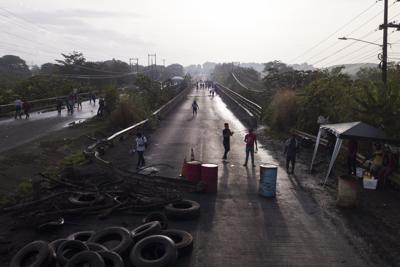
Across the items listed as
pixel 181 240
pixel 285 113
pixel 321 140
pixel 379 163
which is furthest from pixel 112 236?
pixel 285 113

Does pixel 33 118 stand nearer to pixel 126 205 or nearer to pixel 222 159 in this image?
pixel 222 159

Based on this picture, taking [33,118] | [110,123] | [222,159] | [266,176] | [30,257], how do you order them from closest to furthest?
[30,257]
[266,176]
[222,159]
[110,123]
[33,118]

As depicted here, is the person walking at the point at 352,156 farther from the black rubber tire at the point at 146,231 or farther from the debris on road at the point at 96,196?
the black rubber tire at the point at 146,231

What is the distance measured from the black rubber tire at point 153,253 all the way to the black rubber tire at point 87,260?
0.73 m

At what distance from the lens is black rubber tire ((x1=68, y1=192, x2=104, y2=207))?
1141 centimetres

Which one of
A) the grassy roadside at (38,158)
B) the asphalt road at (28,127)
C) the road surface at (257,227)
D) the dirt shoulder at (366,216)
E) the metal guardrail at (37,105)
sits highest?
the metal guardrail at (37,105)

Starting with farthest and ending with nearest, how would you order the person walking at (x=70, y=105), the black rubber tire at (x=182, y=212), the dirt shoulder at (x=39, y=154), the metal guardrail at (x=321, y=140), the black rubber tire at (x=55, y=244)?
1. the person walking at (x=70, y=105)
2. the metal guardrail at (x=321, y=140)
3. the dirt shoulder at (x=39, y=154)
4. the black rubber tire at (x=182, y=212)
5. the black rubber tire at (x=55, y=244)

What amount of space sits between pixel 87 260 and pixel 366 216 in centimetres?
750

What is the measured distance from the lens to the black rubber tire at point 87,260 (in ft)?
24.6

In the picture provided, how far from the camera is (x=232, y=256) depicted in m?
8.66

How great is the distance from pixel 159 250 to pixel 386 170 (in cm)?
940

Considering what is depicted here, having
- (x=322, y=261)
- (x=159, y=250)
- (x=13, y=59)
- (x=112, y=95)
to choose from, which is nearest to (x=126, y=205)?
(x=159, y=250)

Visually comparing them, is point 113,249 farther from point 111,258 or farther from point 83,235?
point 83,235

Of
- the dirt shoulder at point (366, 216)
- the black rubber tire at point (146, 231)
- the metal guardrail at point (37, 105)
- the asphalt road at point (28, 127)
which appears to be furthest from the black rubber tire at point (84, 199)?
the metal guardrail at point (37, 105)
